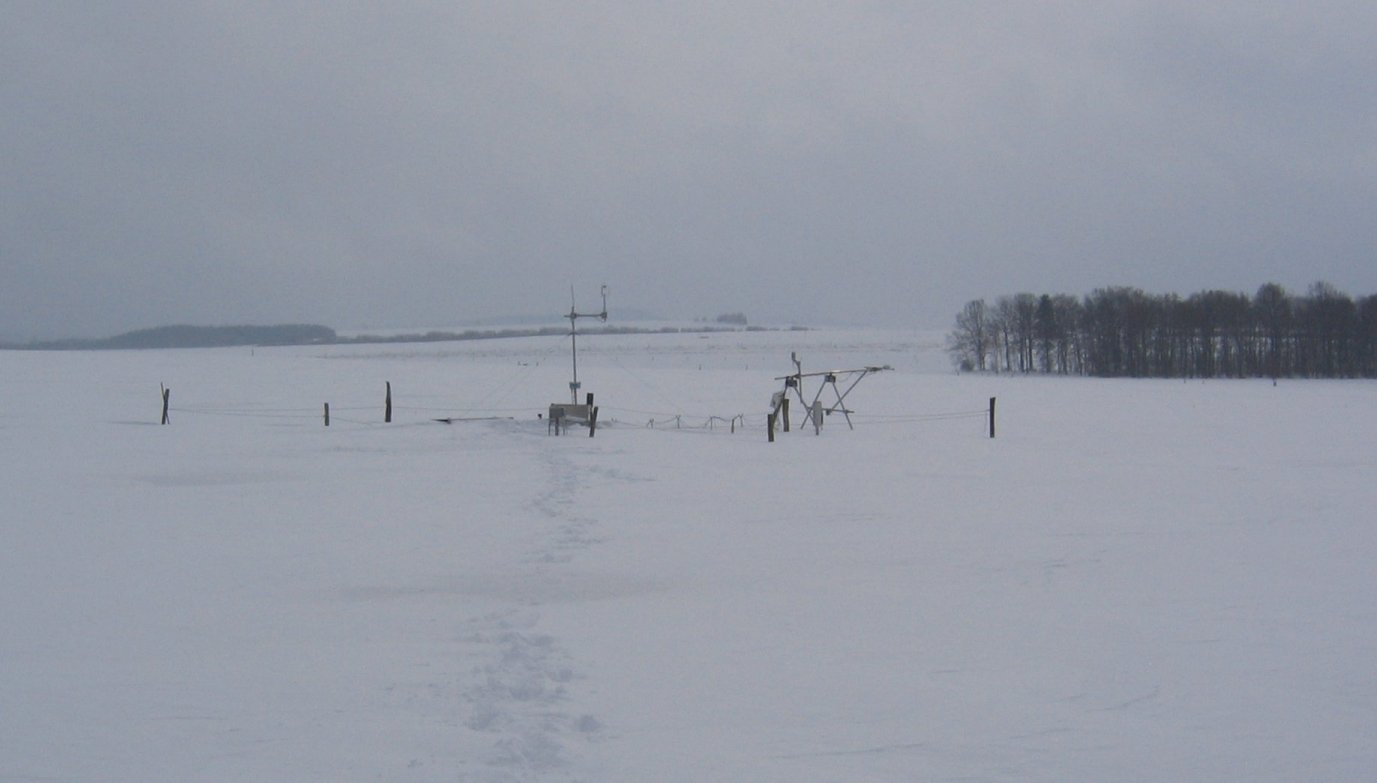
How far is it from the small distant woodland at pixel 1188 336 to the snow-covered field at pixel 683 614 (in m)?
50.2

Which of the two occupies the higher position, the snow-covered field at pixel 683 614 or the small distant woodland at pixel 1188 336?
the small distant woodland at pixel 1188 336

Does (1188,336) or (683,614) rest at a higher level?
(1188,336)

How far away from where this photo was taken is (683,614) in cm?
870

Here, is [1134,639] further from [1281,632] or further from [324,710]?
[324,710]

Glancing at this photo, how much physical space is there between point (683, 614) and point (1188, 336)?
68.7 m

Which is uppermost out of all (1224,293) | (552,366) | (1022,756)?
(1224,293)

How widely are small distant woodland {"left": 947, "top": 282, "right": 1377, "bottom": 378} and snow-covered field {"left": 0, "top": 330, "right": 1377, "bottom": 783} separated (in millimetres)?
50218

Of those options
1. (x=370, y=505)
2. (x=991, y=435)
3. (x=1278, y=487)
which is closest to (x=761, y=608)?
(x=370, y=505)

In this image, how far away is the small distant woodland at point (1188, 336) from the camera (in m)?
65.9

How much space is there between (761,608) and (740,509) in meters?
5.37

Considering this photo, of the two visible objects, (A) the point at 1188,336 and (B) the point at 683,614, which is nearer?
(B) the point at 683,614

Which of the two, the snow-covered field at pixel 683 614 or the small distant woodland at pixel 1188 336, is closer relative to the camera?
the snow-covered field at pixel 683 614

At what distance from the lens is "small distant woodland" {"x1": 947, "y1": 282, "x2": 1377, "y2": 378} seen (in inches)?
2594

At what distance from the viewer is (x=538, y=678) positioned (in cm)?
682
